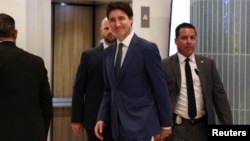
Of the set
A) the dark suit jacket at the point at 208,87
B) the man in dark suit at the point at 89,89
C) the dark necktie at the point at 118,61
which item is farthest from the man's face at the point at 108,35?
the dark necktie at the point at 118,61

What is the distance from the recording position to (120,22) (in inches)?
87.7

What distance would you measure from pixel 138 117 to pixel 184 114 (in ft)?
2.77

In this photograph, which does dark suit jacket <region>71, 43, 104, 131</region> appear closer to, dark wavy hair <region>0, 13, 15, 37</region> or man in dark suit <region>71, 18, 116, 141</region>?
man in dark suit <region>71, 18, 116, 141</region>

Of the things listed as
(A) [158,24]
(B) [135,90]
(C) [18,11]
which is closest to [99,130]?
(B) [135,90]

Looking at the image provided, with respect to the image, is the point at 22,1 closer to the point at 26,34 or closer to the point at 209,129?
the point at 26,34

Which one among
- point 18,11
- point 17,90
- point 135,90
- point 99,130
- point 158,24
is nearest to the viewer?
point 135,90

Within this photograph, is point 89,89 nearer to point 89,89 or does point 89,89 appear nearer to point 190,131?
point 89,89

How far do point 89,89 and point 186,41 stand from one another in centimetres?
83

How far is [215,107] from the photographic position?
3.07m

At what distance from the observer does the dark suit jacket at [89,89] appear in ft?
9.52

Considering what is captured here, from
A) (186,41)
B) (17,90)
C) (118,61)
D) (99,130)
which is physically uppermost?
(186,41)

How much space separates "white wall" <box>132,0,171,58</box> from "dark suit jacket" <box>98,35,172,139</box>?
2029mm

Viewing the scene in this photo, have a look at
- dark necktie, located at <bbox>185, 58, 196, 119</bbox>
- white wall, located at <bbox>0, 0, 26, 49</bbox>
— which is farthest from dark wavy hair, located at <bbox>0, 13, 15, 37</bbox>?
dark necktie, located at <bbox>185, 58, 196, 119</bbox>

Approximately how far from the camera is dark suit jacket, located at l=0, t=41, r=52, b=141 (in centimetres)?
255
